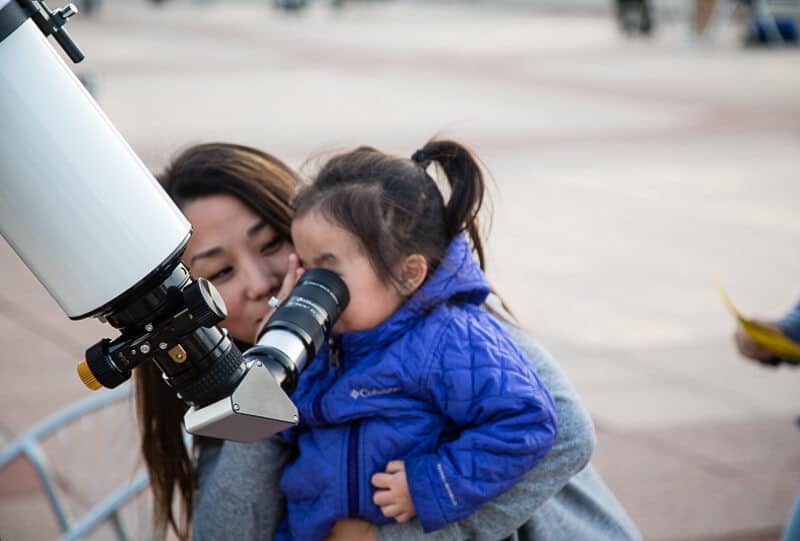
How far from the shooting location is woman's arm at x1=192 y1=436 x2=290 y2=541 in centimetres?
194

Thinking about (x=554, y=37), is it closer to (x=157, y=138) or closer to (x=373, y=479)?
(x=157, y=138)

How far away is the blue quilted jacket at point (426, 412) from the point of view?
1.74 m

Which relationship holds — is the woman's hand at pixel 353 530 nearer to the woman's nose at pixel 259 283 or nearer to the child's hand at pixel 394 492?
the child's hand at pixel 394 492

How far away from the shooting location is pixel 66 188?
1.10 meters

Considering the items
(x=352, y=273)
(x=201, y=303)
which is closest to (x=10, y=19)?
(x=201, y=303)

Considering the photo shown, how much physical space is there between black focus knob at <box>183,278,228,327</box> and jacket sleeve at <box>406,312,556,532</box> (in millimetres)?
622

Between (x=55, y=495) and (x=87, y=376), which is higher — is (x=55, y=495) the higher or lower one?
the lower one

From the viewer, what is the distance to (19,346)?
19.7 ft

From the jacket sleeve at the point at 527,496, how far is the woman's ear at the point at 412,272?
11.4 inches

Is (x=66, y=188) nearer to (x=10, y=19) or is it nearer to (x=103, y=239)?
(x=103, y=239)

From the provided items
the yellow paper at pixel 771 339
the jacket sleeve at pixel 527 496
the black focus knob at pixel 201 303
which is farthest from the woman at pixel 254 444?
the black focus knob at pixel 201 303

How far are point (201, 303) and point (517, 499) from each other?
31.7 inches

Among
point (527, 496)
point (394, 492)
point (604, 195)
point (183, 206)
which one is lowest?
point (604, 195)

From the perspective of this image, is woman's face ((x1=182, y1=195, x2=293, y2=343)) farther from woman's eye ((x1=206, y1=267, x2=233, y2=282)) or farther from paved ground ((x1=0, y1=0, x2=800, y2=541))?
paved ground ((x1=0, y1=0, x2=800, y2=541))
